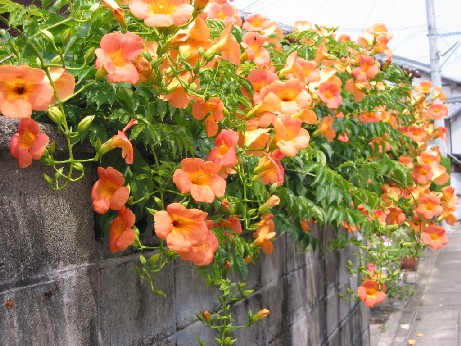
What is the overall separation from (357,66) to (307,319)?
1.64 meters

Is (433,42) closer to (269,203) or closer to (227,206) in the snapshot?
(269,203)

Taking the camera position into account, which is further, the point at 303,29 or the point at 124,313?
the point at 303,29

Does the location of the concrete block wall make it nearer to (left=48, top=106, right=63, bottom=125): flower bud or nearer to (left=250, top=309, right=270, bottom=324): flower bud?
(left=48, top=106, right=63, bottom=125): flower bud

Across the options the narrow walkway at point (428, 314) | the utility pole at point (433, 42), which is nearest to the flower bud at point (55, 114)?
the narrow walkway at point (428, 314)

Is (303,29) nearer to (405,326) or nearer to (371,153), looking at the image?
(371,153)

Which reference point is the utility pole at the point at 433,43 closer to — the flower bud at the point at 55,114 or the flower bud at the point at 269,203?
the flower bud at the point at 269,203

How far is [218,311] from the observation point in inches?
112

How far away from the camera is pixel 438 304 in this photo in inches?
445

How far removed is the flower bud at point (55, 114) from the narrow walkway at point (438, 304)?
7518 millimetres

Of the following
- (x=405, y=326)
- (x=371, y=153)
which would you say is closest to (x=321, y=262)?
(x=371, y=153)

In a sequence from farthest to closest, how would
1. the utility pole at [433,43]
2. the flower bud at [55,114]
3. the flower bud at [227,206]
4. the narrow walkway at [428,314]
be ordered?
the utility pole at [433,43] < the narrow walkway at [428,314] < the flower bud at [227,206] < the flower bud at [55,114]

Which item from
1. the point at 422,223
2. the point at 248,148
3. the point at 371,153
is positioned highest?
the point at 248,148

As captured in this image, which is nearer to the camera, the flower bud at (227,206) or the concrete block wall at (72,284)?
the concrete block wall at (72,284)

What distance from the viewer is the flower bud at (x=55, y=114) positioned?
63.4 inches
